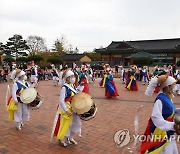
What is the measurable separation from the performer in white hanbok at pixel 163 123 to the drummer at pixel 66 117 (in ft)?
6.18

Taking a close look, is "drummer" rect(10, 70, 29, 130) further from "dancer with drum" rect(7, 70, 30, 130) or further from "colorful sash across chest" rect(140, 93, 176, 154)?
"colorful sash across chest" rect(140, 93, 176, 154)

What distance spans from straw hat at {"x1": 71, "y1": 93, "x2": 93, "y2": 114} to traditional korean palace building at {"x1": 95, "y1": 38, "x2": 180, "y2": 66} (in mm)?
34087

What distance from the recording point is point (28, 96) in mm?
5582

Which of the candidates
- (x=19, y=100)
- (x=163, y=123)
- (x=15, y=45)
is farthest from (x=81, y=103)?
(x=15, y=45)

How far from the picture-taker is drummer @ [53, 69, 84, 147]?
463cm

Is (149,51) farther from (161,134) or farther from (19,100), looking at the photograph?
(161,134)

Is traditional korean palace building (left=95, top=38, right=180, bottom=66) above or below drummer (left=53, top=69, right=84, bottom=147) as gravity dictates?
above

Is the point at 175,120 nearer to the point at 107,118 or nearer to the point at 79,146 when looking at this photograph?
the point at 79,146

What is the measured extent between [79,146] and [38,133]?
1313 millimetres

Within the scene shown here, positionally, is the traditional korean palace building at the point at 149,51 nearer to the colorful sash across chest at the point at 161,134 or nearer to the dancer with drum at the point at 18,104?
the dancer with drum at the point at 18,104

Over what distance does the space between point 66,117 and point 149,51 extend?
3893 cm

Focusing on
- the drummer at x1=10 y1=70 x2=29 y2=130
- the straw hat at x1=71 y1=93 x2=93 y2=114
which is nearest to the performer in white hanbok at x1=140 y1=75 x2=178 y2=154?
the straw hat at x1=71 y1=93 x2=93 y2=114

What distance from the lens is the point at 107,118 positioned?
712 centimetres

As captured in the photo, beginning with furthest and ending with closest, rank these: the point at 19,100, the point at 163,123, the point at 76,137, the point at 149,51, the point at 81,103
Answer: the point at 149,51, the point at 19,100, the point at 76,137, the point at 81,103, the point at 163,123
